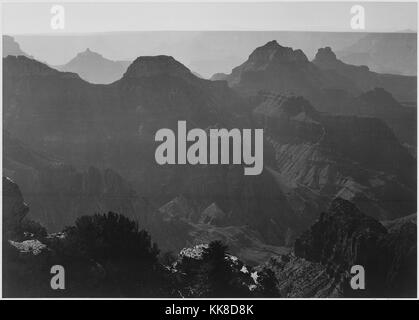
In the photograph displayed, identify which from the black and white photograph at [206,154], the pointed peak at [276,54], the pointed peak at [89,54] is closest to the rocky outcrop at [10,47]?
the black and white photograph at [206,154]

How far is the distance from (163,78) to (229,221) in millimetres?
1495

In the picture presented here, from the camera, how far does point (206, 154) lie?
8812mm

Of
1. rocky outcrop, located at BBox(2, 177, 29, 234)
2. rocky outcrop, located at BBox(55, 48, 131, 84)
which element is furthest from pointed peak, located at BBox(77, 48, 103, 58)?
rocky outcrop, located at BBox(2, 177, 29, 234)

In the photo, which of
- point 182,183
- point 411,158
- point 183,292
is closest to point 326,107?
point 411,158

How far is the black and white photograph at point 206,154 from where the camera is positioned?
28.6ft

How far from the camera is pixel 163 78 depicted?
8953mm

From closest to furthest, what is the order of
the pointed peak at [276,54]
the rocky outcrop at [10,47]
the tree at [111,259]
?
the tree at [111,259] < the rocky outcrop at [10,47] < the pointed peak at [276,54]

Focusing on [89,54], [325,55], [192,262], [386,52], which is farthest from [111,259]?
[386,52]

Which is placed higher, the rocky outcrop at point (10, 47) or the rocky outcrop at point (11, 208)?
the rocky outcrop at point (10, 47)

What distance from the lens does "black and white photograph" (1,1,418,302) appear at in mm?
8711

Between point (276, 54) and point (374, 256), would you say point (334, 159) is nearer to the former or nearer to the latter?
point (374, 256)

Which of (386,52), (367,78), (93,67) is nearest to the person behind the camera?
(386,52)

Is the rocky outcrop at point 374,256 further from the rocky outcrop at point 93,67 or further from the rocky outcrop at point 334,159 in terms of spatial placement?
the rocky outcrop at point 93,67
